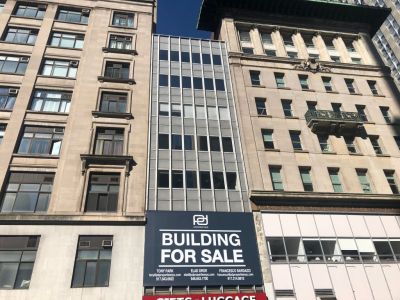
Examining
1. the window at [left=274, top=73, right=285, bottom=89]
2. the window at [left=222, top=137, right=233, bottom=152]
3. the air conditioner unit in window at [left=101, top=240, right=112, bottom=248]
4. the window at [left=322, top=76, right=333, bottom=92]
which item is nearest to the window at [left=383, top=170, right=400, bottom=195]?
the window at [left=322, top=76, right=333, bottom=92]

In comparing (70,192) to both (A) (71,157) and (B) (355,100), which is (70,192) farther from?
(B) (355,100)

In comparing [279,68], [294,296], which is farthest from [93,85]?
[294,296]

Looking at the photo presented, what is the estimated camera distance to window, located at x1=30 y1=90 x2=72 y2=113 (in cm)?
2980

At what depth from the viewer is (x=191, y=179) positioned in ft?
92.9

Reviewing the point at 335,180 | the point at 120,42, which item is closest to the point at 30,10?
the point at 120,42

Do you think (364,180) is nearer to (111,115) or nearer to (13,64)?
(111,115)

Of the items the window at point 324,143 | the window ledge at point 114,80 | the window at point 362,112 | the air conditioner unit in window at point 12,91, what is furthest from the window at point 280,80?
the air conditioner unit in window at point 12,91

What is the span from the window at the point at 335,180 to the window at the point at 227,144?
9.56m

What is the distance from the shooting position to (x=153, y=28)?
40000 mm

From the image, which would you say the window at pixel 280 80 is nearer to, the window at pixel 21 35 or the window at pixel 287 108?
the window at pixel 287 108

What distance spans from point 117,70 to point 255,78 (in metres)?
14.9

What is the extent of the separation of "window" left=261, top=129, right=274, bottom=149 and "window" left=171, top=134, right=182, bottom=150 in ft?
26.7

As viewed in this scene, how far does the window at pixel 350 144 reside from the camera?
33.4 m

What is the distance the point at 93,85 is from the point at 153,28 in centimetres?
1252
